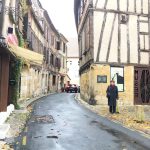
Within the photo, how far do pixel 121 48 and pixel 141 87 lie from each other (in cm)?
302

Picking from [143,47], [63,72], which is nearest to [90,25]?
[143,47]

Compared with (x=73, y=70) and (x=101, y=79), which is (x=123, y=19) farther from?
(x=73, y=70)

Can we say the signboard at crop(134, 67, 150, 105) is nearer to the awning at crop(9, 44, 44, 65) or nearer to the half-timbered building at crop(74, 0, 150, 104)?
the half-timbered building at crop(74, 0, 150, 104)

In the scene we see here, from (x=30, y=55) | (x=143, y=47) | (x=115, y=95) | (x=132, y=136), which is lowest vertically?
→ (x=132, y=136)

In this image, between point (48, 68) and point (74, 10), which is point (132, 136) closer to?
point (74, 10)

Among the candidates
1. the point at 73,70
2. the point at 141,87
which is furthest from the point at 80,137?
the point at 73,70

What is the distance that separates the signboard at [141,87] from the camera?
21.2 meters

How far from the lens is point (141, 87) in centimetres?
2130

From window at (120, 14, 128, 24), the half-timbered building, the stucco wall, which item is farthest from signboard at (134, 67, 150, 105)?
window at (120, 14, 128, 24)

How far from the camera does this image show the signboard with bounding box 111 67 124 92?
68.5ft

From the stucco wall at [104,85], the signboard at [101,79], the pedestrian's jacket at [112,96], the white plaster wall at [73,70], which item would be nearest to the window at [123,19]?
the stucco wall at [104,85]

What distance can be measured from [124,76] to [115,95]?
5388 mm

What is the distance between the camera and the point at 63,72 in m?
53.3

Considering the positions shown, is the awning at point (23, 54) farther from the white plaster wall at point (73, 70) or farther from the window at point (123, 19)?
the white plaster wall at point (73, 70)
